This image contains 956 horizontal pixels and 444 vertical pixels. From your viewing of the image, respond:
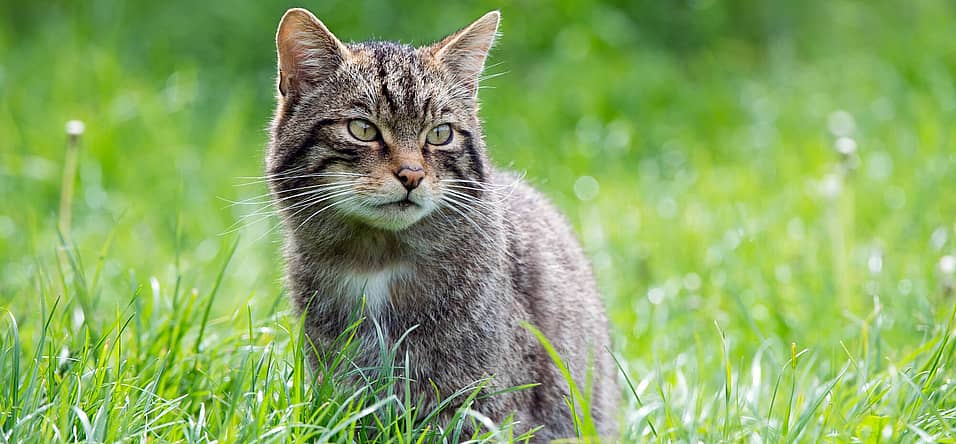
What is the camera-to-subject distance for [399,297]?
3260 mm

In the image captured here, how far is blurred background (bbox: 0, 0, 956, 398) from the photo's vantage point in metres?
4.73

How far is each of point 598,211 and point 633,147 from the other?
3.82ft

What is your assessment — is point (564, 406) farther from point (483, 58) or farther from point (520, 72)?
point (520, 72)

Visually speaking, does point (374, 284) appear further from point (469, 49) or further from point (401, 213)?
point (469, 49)

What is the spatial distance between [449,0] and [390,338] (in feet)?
16.7

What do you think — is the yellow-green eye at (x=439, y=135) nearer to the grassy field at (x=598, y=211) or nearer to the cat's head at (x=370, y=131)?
the cat's head at (x=370, y=131)

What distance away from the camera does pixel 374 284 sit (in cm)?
325

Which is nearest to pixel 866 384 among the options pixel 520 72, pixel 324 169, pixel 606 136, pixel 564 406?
pixel 564 406

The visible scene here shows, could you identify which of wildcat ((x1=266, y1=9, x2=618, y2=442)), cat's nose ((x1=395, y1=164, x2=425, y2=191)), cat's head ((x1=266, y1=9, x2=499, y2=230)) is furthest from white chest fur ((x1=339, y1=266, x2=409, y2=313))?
cat's nose ((x1=395, y1=164, x2=425, y2=191))

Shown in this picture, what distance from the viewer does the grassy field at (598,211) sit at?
10.4 feet

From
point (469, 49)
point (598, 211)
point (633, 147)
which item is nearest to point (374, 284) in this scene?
point (469, 49)

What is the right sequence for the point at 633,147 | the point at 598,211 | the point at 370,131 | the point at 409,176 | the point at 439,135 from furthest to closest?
the point at 633,147
the point at 598,211
the point at 439,135
the point at 370,131
the point at 409,176

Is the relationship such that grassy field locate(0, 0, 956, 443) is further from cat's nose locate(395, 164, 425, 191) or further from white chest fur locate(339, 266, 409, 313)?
cat's nose locate(395, 164, 425, 191)

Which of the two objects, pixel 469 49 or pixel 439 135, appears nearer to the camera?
pixel 439 135
